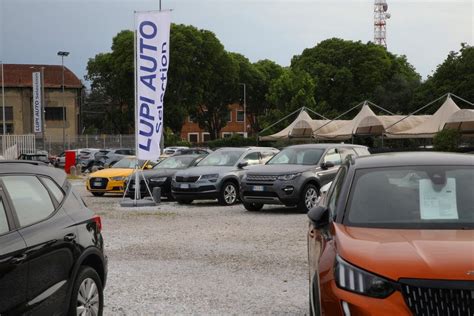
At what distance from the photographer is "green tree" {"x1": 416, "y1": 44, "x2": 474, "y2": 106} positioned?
54787mm

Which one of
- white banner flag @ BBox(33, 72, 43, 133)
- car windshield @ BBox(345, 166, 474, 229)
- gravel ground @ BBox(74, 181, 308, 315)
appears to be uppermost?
white banner flag @ BBox(33, 72, 43, 133)

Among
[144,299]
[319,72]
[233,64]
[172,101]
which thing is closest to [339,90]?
[319,72]

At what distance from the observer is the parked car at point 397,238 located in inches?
146

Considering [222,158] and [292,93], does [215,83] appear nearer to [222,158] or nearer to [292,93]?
[292,93]

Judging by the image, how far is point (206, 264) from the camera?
8.94 m

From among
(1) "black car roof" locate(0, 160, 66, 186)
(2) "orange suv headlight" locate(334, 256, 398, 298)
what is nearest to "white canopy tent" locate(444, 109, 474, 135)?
(1) "black car roof" locate(0, 160, 66, 186)

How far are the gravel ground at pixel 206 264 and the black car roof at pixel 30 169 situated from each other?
1.74m

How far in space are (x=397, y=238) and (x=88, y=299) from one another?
2656 millimetres

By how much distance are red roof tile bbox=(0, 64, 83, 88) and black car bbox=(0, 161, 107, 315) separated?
69.9 m

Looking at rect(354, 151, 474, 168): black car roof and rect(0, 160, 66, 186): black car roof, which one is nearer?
rect(0, 160, 66, 186): black car roof

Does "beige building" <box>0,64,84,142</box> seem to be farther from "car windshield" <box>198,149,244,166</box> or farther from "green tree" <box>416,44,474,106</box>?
"car windshield" <box>198,149,244,166</box>

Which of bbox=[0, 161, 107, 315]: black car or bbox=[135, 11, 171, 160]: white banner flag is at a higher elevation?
bbox=[135, 11, 171, 160]: white banner flag

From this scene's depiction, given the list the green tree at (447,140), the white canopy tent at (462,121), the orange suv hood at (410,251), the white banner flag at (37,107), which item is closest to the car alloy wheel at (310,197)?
the orange suv hood at (410,251)

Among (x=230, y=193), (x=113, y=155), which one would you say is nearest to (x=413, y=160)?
(x=230, y=193)
